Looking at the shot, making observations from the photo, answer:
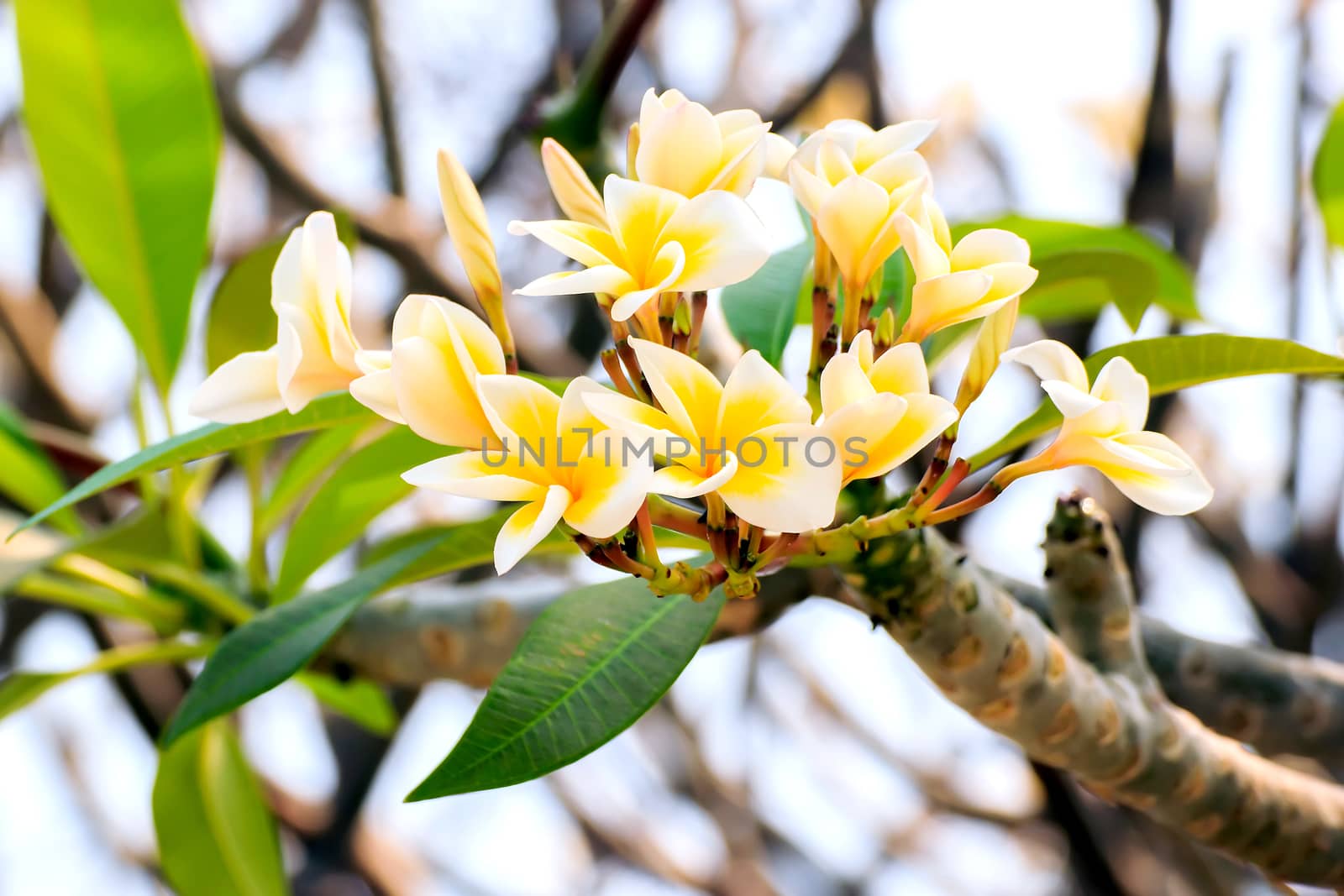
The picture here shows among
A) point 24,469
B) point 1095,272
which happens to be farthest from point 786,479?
point 24,469

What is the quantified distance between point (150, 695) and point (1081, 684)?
0.82 metres

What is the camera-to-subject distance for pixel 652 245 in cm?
21

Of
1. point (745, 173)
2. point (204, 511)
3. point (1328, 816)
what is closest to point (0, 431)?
point (204, 511)

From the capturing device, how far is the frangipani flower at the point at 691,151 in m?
0.23

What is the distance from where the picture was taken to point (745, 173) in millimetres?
234

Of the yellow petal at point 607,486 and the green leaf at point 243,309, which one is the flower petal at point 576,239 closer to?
the yellow petal at point 607,486

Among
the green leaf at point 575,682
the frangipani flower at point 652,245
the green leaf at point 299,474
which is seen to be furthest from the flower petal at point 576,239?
the green leaf at point 299,474

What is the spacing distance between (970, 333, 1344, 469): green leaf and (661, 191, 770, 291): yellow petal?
0.41 feet

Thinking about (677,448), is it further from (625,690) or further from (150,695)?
(150,695)

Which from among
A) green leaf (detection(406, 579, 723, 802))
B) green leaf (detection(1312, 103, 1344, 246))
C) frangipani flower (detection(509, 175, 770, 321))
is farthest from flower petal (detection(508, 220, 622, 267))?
green leaf (detection(1312, 103, 1344, 246))

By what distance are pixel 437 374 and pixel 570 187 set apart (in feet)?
0.26

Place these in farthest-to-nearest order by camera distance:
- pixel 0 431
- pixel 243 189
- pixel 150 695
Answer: pixel 243 189
pixel 150 695
pixel 0 431

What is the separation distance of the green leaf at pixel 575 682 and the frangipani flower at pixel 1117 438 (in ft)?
0.37

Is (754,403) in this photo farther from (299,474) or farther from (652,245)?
(299,474)
